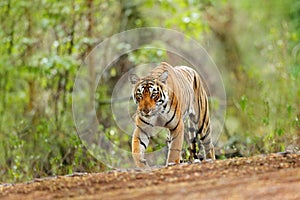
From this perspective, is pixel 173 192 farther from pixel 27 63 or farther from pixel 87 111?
pixel 27 63

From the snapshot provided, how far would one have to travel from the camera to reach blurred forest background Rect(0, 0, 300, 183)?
32.8 ft

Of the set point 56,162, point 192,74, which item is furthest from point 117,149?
point 192,74

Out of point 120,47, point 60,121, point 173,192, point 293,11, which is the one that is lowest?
point 173,192

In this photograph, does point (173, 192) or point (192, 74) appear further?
point (192, 74)

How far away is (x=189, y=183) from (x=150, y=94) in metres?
1.20

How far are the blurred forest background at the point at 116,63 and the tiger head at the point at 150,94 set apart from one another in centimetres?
344

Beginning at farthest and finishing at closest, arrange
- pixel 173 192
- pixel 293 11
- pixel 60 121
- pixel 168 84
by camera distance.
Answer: pixel 293 11 → pixel 60 121 → pixel 168 84 → pixel 173 192

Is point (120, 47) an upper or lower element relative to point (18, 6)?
lower

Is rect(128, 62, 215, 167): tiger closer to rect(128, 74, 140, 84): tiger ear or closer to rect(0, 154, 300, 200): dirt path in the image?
rect(128, 74, 140, 84): tiger ear

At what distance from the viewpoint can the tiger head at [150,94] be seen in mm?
5762

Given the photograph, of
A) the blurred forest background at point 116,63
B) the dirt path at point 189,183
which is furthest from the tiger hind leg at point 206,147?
the blurred forest background at point 116,63

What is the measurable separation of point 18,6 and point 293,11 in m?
5.86

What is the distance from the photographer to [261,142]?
917 cm

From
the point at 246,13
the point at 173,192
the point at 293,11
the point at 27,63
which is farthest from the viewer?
the point at 246,13
